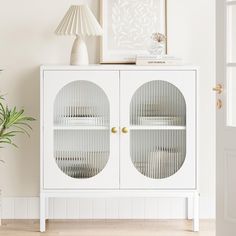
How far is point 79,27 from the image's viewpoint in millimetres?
4617

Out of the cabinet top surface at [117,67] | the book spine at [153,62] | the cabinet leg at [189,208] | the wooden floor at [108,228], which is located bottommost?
the wooden floor at [108,228]

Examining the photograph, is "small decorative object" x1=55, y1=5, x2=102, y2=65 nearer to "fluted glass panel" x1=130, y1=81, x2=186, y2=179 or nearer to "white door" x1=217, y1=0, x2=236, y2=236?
"fluted glass panel" x1=130, y1=81, x2=186, y2=179

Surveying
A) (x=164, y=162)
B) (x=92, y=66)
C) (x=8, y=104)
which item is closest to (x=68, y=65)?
(x=92, y=66)

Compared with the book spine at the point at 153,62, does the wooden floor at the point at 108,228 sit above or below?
below

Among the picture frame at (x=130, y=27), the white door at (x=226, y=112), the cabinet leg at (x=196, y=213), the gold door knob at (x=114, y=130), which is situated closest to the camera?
the white door at (x=226, y=112)

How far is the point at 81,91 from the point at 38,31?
664 mm

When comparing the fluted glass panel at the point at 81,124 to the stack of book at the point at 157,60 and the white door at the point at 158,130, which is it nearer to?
the white door at the point at 158,130

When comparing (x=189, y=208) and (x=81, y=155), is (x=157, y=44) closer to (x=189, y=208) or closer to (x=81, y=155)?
(x=81, y=155)

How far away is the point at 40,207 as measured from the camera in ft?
15.3

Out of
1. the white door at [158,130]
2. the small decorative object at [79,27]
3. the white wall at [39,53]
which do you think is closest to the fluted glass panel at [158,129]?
the white door at [158,130]

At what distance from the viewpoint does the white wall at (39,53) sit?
4.94 metres

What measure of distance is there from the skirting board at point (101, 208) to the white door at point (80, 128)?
429mm

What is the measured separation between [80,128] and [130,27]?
89 cm

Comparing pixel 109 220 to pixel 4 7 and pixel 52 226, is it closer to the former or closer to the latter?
pixel 52 226
